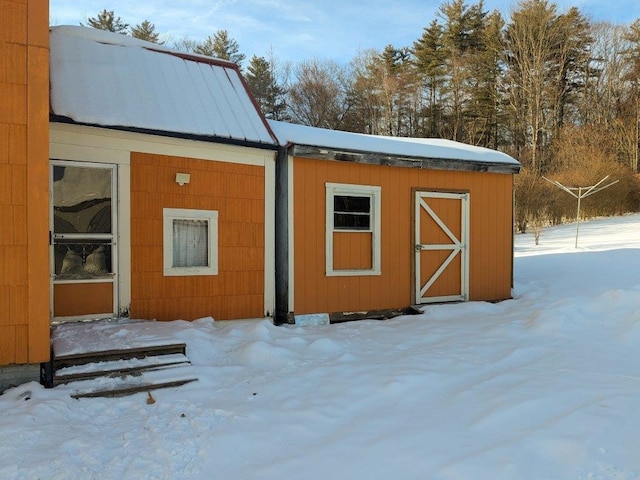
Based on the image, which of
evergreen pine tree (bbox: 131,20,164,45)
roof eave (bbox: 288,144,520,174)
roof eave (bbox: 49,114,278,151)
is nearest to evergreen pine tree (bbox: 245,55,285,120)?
evergreen pine tree (bbox: 131,20,164,45)

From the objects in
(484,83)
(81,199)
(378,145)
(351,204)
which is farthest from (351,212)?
(484,83)

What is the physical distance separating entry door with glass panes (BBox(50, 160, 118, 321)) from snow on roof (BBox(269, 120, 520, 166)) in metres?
2.36

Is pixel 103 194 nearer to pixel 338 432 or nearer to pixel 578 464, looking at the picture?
pixel 338 432

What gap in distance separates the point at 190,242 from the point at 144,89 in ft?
A: 6.48

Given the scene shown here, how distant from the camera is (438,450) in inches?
104

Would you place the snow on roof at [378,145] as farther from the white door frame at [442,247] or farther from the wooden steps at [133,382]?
the wooden steps at [133,382]

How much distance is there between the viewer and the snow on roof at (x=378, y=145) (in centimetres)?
637

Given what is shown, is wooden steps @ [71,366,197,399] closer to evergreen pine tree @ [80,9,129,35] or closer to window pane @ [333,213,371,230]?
window pane @ [333,213,371,230]

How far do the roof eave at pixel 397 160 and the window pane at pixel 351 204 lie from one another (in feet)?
1.79

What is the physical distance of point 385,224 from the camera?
692cm

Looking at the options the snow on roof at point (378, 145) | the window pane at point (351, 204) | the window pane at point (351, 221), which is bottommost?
the window pane at point (351, 221)

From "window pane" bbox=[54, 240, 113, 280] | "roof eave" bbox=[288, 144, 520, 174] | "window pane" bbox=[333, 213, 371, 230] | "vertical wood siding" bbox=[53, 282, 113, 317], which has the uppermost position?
"roof eave" bbox=[288, 144, 520, 174]

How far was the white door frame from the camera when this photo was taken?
719cm

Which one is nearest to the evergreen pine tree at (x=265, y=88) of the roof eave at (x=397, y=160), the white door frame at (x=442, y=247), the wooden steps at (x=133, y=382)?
the roof eave at (x=397, y=160)
